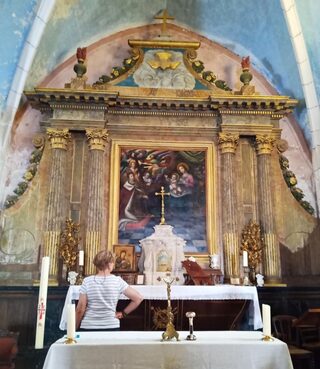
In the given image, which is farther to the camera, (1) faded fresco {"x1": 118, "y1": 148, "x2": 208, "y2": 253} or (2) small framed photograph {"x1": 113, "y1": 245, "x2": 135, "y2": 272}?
(1) faded fresco {"x1": 118, "y1": 148, "x2": 208, "y2": 253}

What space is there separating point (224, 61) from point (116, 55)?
2.36 metres

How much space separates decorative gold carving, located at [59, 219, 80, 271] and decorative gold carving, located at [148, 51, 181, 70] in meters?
3.51

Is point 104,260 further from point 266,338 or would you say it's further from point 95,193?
point 95,193

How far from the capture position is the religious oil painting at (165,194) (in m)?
7.88

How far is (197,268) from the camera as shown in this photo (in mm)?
7008

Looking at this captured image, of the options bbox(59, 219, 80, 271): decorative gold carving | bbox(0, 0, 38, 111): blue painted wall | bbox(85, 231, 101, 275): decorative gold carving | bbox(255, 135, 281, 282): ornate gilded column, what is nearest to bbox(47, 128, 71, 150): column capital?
bbox(0, 0, 38, 111): blue painted wall

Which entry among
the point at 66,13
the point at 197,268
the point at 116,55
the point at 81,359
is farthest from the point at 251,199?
the point at 81,359

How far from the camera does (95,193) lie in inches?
307

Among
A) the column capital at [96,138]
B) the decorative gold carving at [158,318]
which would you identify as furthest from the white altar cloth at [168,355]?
the column capital at [96,138]

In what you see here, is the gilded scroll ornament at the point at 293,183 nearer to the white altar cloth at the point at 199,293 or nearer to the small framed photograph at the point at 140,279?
the white altar cloth at the point at 199,293

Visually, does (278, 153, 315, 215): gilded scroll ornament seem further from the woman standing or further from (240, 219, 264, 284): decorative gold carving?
the woman standing

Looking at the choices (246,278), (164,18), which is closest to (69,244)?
(246,278)

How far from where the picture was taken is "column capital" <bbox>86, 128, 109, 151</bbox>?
805 centimetres

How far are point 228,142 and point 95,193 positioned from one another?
8.72 ft
